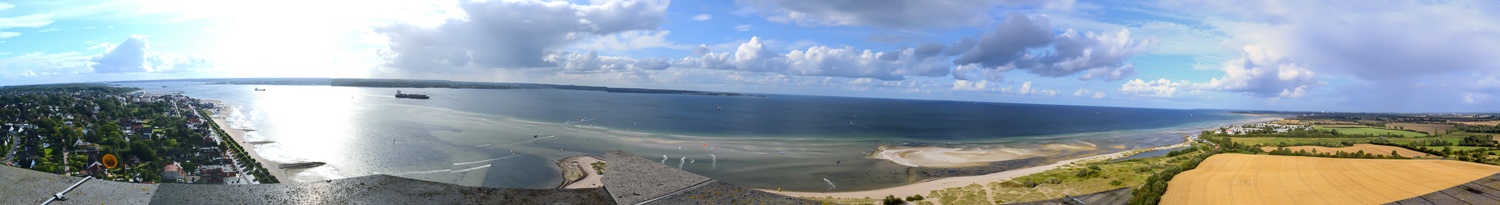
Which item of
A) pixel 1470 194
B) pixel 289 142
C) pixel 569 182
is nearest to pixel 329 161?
pixel 289 142

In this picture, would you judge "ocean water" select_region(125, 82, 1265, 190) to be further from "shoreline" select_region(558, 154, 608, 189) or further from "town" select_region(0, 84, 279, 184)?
"town" select_region(0, 84, 279, 184)

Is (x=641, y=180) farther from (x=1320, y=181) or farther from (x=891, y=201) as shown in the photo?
(x=1320, y=181)

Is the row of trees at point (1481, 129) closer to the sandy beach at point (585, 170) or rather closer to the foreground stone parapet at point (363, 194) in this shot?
the sandy beach at point (585, 170)

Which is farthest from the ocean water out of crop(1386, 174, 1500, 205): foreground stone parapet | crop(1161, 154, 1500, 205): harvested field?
crop(1386, 174, 1500, 205): foreground stone parapet

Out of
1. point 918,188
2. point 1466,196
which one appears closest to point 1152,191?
point 1466,196

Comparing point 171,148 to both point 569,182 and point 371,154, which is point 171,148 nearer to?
point 371,154
